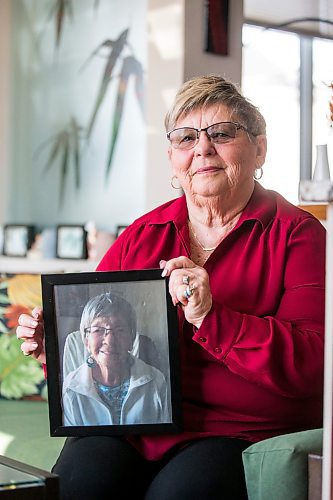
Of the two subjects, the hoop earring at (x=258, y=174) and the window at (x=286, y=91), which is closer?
the hoop earring at (x=258, y=174)

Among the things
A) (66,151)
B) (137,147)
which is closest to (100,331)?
(137,147)

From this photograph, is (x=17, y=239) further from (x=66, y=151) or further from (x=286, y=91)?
(x=286, y=91)

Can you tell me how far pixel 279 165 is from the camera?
22.9 ft

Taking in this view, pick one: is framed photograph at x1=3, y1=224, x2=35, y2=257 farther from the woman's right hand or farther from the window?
the woman's right hand

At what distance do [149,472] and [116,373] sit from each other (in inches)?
9.6

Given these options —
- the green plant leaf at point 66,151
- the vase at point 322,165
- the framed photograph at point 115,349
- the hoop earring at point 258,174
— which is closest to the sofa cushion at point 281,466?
the framed photograph at point 115,349

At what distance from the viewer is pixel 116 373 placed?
194 cm

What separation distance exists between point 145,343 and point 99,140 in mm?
3658

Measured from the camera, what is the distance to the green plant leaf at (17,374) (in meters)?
4.04

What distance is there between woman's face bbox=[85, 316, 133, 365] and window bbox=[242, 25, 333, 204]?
16.3 ft

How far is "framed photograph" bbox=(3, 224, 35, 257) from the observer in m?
5.50

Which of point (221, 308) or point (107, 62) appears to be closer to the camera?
point (221, 308)

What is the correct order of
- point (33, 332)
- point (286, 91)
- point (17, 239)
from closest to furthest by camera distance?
point (33, 332) < point (17, 239) < point (286, 91)

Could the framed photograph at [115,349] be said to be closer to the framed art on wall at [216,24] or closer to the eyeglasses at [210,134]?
the eyeglasses at [210,134]
